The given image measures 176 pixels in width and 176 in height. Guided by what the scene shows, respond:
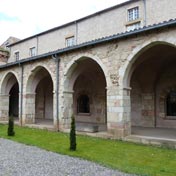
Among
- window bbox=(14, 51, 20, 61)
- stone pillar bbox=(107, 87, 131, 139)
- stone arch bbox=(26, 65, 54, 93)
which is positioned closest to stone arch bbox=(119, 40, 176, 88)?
stone pillar bbox=(107, 87, 131, 139)

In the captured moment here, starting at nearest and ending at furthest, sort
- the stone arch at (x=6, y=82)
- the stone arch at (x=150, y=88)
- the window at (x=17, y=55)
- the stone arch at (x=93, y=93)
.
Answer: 1. the stone arch at (x=150, y=88)
2. the stone arch at (x=93, y=93)
3. the stone arch at (x=6, y=82)
4. the window at (x=17, y=55)

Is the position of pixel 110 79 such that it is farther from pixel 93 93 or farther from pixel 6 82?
pixel 6 82

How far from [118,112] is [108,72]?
160cm

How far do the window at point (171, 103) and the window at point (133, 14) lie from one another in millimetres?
5110

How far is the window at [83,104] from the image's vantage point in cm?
1480

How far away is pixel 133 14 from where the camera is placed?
13312mm

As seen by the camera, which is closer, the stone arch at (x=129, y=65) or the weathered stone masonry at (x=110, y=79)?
the stone arch at (x=129, y=65)

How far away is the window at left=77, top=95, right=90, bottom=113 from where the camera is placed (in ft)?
48.6

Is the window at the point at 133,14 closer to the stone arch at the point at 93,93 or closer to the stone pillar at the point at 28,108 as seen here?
the stone arch at the point at 93,93

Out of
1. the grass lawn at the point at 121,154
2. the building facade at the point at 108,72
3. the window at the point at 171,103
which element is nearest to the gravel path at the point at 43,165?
the grass lawn at the point at 121,154

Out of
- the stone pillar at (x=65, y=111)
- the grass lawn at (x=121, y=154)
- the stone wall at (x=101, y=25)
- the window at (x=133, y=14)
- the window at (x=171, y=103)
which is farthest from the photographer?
the window at (x=133, y=14)

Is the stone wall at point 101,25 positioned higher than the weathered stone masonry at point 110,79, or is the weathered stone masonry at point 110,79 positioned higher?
the stone wall at point 101,25

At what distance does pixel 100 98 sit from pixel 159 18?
226 inches

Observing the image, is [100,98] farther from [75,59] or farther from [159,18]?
[159,18]
